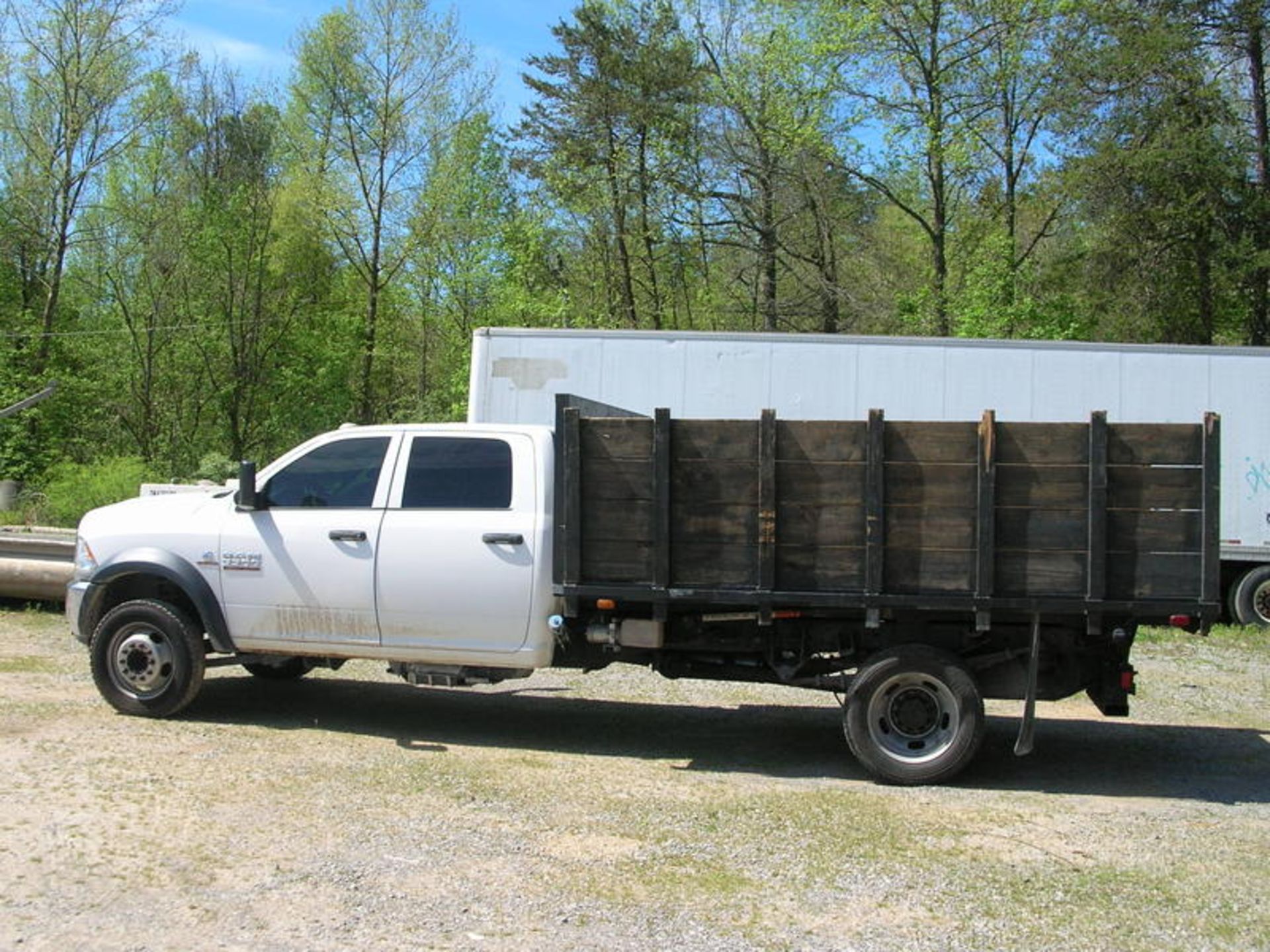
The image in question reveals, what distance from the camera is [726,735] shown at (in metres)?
7.83

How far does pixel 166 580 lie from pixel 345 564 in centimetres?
136

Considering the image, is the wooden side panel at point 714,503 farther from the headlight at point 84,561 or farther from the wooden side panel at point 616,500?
the headlight at point 84,561

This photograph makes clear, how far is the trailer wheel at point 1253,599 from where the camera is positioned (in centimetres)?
1359

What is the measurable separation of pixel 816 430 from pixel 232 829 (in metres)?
3.62

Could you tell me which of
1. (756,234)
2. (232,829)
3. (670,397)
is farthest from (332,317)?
(232,829)

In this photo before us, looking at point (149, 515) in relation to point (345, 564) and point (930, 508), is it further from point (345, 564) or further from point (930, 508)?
point (930, 508)

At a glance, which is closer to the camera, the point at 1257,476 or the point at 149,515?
the point at 149,515

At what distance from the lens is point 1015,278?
24875 mm

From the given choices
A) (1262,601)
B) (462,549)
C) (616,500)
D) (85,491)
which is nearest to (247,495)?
(462,549)

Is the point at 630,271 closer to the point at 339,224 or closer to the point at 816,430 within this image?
the point at 339,224

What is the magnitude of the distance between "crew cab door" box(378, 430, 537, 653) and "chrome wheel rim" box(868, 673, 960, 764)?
2131 mm

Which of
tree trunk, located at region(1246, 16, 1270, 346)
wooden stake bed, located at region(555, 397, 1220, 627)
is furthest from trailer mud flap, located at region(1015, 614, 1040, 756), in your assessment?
tree trunk, located at region(1246, 16, 1270, 346)

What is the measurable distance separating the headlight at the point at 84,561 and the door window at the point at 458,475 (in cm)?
219

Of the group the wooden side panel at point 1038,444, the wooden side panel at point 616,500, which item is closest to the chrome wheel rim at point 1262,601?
the wooden side panel at point 1038,444
